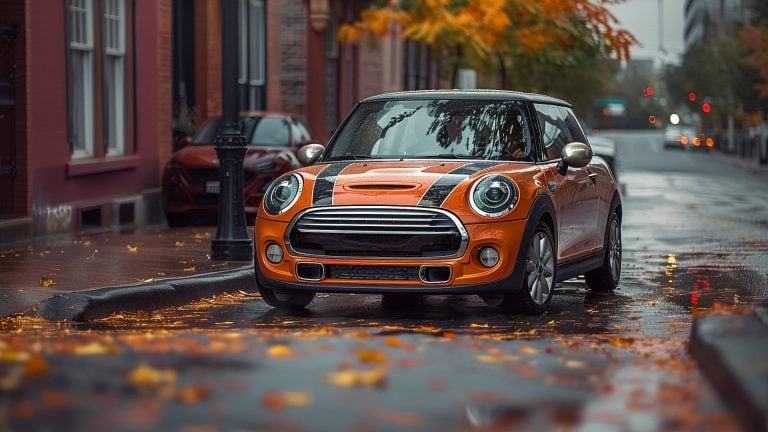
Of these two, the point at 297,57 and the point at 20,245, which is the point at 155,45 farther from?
the point at 297,57

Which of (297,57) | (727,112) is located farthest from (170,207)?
(727,112)

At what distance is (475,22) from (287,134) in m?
8.12

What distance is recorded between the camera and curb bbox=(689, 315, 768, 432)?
529 cm

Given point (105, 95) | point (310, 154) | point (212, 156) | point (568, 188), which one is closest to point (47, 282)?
point (310, 154)

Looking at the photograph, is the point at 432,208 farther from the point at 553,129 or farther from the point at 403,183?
the point at 553,129

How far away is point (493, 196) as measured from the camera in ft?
32.8

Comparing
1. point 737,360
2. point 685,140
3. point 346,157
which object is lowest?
point 685,140

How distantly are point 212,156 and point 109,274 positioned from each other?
24.3 ft

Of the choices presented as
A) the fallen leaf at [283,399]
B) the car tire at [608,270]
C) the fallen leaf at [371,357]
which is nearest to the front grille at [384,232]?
the car tire at [608,270]

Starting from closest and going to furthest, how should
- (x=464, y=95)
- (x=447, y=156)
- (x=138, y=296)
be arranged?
(x=138, y=296)
(x=447, y=156)
(x=464, y=95)

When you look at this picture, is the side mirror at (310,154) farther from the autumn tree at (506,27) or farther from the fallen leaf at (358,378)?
the autumn tree at (506,27)

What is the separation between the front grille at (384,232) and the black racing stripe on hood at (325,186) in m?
0.08

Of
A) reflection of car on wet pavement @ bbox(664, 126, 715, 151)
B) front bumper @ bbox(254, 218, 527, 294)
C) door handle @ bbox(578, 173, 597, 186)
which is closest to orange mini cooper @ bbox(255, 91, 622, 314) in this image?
front bumper @ bbox(254, 218, 527, 294)

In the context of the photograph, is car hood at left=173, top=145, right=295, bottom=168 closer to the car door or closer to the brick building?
the brick building
